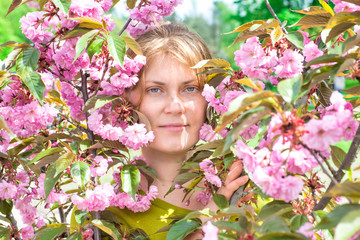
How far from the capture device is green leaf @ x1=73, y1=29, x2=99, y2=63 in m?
1.15

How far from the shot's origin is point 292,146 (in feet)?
2.51

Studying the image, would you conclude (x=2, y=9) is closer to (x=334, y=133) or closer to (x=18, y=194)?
(x=18, y=194)

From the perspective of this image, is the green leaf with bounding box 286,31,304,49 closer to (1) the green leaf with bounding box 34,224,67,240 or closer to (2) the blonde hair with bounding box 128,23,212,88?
(2) the blonde hair with bounding box 128,23,212,88

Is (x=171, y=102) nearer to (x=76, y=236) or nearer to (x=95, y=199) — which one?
(x=95, y=199)

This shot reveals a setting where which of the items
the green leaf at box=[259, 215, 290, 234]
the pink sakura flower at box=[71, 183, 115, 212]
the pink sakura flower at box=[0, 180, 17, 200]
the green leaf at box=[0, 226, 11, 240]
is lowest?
the green leaf at box=[0, 226, 11, 240]

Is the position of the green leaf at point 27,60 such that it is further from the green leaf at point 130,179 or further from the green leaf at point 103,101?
the green leaf at point 130,179

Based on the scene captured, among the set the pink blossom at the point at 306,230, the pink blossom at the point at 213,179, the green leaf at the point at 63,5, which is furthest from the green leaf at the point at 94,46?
the pink blossom at the point at 306,230

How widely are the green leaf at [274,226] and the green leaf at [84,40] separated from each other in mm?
655

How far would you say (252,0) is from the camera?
14.8 m

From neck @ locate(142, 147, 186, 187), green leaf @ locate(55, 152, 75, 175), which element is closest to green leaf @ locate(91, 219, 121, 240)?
green leaf @ locate(55, 152, 75, 175)

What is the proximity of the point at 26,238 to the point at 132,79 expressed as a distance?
83cm

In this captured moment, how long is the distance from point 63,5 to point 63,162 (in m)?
0.43

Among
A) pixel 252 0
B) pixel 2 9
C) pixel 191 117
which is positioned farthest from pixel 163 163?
pixel 252 0

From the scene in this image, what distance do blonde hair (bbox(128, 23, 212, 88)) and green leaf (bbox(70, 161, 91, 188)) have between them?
500 mm
